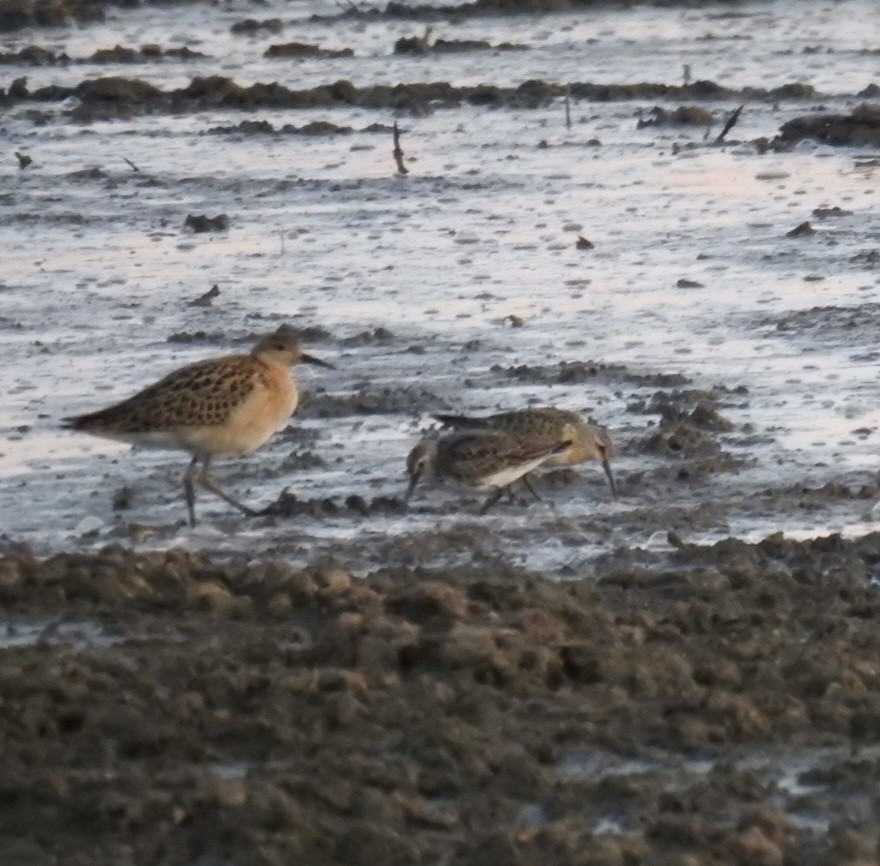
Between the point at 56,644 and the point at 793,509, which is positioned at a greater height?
the point at 56,644

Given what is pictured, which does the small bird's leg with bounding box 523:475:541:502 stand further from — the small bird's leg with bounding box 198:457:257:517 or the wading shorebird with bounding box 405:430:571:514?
the small bird's leg with bounding box 198:457:257:517

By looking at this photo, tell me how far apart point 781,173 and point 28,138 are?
6.71 metres

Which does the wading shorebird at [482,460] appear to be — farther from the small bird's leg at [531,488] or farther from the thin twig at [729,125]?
the thin twig at [729,125]

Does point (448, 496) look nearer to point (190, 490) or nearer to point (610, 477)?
point (610, 477)

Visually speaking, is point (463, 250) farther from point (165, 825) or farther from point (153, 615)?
point (165, 825)

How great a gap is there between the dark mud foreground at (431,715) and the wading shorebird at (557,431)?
161 cm

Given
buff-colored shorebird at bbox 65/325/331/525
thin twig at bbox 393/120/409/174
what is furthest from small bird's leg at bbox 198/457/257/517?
thin twig at bbox 393/120/409/174

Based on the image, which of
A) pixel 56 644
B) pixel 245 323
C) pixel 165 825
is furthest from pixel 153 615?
pixel 245 323

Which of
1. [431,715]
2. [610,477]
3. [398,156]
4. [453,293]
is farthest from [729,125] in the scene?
[431,715]

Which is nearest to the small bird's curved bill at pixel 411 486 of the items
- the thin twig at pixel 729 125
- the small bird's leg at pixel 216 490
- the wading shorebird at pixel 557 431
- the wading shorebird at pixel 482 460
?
the wading shorebird at pixel 482 460

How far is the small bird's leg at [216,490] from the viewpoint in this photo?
382 inches

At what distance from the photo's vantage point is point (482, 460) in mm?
9711

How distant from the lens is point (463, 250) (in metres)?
15.6

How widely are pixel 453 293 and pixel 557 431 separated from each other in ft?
13.9
